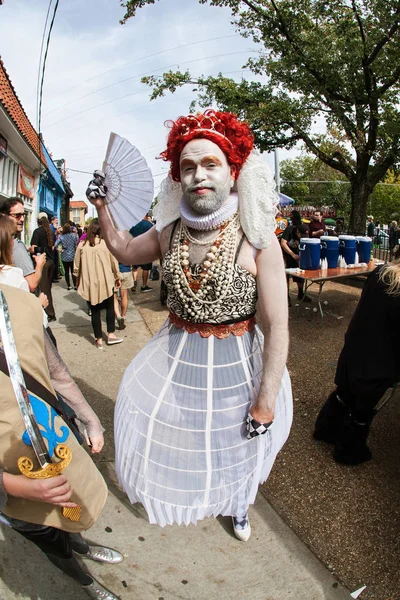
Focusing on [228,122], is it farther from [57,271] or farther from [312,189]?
[312,189]

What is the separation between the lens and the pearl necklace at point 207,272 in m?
1.82

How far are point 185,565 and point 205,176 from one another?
73.7 inches

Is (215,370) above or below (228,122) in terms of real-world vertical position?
below

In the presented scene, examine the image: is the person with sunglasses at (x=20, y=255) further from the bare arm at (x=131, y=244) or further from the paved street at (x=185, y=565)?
the paved street at (x=185, y=565)

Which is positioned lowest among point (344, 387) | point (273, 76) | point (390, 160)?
point (344, 387)

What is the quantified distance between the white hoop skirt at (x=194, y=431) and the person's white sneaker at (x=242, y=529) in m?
0.37

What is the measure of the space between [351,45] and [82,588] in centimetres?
893

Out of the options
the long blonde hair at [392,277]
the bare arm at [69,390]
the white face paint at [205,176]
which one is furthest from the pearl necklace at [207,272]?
the long blonde hair at [392,277]

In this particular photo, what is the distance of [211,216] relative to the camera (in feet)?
6.05

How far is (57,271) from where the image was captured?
35.0 ft

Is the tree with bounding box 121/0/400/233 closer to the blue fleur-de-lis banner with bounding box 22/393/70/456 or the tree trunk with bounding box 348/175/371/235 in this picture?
the tree trunk with bounding box 348/175/371/235

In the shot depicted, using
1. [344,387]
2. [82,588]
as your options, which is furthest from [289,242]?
[82,588]

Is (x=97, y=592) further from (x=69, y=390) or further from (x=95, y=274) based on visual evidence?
(x=95, y=274)

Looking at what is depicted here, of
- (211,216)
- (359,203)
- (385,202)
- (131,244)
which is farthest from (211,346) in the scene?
(385,202)
